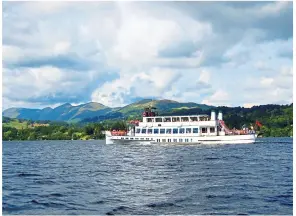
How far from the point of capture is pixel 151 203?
27625 mm

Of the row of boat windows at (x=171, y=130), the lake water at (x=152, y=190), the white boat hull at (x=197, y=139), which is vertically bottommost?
the lake water at (x=152, y=190)

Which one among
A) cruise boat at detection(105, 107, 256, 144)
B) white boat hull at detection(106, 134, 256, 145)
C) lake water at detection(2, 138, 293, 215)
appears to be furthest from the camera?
cruise boat at detection(105, 107, 256, 144)

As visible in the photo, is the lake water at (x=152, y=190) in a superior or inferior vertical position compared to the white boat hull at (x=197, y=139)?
inferior

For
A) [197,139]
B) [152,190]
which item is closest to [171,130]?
[197,139]

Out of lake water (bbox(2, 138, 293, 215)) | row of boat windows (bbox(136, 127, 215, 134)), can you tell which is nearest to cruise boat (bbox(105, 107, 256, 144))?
row of boat windows (bbox(136, 127, 215, 134))

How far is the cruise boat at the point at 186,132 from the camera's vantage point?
3907 inches

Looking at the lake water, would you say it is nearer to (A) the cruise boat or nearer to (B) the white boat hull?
(B) the white boat hull

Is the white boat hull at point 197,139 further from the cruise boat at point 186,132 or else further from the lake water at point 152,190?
the lake water at point 152,190

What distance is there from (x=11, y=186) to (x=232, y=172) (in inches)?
803

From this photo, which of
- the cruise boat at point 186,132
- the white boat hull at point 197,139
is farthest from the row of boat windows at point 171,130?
the white boat hull at point 197,139

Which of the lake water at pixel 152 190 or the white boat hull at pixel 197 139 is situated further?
the white boat hull at pixel 197 139

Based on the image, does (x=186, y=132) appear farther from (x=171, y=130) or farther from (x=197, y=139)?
(x=171, y=130)

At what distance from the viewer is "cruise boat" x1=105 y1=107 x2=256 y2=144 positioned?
326 feet

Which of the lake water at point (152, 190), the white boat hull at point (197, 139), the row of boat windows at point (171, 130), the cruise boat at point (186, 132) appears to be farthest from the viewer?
the row of boat windows at point (171, 130)
